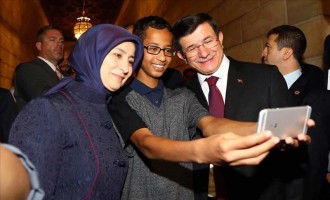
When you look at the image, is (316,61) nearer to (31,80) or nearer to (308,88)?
(308,88)

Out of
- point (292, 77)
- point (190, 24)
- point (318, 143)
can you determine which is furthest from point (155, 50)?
point (292, 77)

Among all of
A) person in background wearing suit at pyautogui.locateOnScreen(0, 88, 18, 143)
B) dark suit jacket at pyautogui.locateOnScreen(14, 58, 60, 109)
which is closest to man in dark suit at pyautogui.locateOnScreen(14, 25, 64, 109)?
dark suit jacket at pyautogui.locateOnScreen(14, 58, 60, 109)

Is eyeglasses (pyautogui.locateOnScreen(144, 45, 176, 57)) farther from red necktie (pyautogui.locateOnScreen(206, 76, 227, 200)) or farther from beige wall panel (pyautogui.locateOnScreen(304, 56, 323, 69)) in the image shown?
beige wall panel (pyautogui.locateOnScreen(304, 56, 323, 69))

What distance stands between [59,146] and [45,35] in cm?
293

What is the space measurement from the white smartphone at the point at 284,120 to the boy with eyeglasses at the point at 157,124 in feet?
0.77

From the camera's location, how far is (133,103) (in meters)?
1.61

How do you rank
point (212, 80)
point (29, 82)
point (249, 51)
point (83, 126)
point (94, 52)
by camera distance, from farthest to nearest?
point (249, 51) → point (29, 82) → point (212, 80) → point (94, 52) → point (83, 126)

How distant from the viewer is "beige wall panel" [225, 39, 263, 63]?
385 centimetres

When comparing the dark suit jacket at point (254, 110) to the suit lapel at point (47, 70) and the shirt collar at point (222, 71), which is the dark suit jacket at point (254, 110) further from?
the suit lapel at point (47, 70)

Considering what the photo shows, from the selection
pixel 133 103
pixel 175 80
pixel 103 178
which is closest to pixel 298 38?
pixel 175 80

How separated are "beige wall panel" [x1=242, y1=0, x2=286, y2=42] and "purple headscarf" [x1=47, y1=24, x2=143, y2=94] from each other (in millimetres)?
2433

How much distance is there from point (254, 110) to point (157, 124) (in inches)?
20.7

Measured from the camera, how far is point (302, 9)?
3.04m

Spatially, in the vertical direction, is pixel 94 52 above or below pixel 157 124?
above
